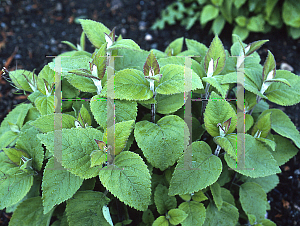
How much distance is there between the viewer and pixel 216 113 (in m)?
1.35

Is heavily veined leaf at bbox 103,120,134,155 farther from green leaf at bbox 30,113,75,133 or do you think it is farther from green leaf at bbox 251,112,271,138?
green leaf at bbox 251,112,271,138

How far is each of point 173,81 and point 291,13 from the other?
258cm

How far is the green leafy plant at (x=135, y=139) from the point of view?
121 cm

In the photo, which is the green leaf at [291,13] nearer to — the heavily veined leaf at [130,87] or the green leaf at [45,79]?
the heavily veined leaf at [130,87]

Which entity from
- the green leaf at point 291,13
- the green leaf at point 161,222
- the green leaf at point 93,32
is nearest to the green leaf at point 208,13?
the green leaf at point 291,13

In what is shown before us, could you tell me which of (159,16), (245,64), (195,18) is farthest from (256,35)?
(245,64)

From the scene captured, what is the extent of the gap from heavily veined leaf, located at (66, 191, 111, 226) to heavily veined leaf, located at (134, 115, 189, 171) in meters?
0.37

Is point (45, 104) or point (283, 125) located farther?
point (283, 125)

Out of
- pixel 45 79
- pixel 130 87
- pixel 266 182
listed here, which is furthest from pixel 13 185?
pixel 266 182

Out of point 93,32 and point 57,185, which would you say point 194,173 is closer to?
point 57,185

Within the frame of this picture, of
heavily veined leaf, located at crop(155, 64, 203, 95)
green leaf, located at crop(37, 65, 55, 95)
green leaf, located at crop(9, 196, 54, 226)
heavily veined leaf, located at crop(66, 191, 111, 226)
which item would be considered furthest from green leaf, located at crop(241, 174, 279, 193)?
green leaf, located at crop(37, 65, 55, 95)

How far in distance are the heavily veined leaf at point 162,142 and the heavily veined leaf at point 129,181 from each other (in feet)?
0.28

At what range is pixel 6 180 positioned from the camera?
135 centimetres

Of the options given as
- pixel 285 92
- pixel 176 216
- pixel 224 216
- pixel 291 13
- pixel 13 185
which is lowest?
pixel 224 216
